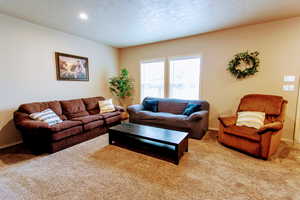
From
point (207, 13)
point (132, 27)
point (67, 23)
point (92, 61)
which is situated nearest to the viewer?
point (207, 13)

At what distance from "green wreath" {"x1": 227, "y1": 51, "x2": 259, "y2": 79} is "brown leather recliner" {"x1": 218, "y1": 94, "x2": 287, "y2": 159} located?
568mm

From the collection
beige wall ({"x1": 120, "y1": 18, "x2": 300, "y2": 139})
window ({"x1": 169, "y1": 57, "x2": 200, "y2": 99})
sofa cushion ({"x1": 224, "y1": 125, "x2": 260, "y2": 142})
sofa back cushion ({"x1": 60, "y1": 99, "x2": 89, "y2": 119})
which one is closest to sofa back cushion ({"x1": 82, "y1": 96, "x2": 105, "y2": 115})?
sofa back cushion ({"x1": 60, "y1": 99, "x2": 89, "y2": 119})

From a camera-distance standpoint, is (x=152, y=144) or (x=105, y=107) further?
(x=105, y=107)

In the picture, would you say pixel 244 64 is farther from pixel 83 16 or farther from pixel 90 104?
pixel 90 104

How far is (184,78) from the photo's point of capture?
420cm

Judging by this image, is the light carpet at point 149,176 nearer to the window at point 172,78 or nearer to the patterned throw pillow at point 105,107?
the patterned throw pillow at point 105,107

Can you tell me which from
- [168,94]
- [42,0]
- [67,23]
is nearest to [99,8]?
[42,0]

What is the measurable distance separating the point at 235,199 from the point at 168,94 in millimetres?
3221

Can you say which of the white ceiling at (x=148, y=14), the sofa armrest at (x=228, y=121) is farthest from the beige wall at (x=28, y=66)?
the sofa armrest at (x=228, y=121)

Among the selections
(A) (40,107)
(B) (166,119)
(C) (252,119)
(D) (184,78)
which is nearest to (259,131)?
(C) (252,119)

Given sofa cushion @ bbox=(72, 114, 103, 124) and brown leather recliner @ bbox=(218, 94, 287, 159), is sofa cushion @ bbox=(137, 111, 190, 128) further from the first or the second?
sofa cushion @ bbox=(72, 114, 103, 124)

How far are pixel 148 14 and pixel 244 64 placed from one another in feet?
8.12

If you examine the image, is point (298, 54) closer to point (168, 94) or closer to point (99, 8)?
point (168, 94)

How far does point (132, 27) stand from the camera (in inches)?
131
